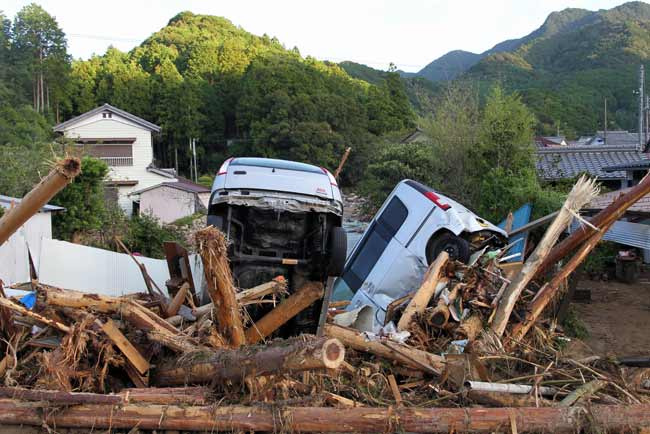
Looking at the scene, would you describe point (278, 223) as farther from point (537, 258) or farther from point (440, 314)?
point (537, 258)

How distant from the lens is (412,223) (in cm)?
895

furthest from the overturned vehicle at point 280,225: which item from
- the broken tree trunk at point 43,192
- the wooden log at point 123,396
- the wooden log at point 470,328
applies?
the broken tree trunk at point 43,192

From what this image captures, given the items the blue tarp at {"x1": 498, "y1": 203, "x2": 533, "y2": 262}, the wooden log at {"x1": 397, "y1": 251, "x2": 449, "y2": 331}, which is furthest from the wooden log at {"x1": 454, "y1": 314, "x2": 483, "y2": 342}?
the blue tarp at {"x1": 498, "y1": 203, "x2": 533, "y2": 262}

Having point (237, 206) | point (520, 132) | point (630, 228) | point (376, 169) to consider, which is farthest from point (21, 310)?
point (376, 169)

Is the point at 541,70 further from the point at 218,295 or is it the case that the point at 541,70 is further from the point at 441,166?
the point at 218,295

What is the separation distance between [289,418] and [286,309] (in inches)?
66.2

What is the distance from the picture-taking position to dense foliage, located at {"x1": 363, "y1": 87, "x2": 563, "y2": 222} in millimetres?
13609

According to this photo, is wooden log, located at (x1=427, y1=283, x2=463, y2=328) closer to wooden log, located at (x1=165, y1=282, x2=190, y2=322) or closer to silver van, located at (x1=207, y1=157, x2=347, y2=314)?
silver van, located at (x1=207, y1=157, x2=347, y2=314)

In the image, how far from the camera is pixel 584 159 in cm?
2253

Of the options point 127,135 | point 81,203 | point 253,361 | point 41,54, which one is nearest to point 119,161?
point 127,135

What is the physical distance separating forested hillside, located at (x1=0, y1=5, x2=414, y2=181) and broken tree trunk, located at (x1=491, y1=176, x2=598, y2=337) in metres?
33.0

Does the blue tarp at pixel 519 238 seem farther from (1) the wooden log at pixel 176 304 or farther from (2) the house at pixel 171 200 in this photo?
(2) the house at pixel 171 200

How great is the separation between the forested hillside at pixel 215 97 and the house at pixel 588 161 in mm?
19240

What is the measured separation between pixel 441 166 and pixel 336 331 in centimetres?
1204
